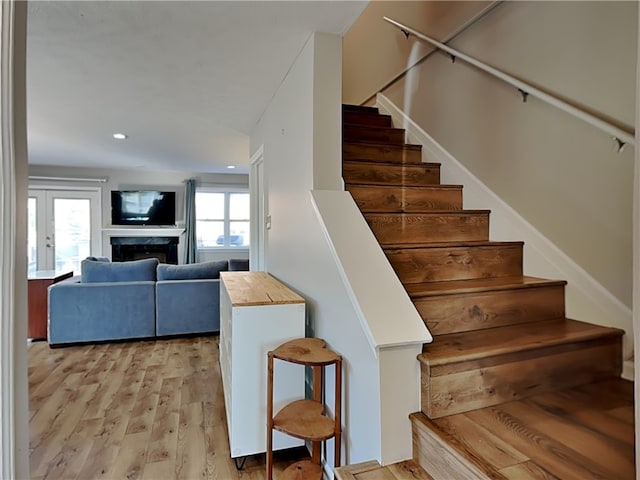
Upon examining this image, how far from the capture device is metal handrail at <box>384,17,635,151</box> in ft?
5.42

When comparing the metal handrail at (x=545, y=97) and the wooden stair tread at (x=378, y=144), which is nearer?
the metal handrail at (x=545, y=97)

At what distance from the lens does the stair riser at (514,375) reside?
1.31m

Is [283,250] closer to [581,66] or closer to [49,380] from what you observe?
[581,66]

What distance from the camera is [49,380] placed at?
2.99 metres

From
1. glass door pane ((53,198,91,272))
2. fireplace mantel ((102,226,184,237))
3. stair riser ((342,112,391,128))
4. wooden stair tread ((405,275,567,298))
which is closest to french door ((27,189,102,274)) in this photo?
glass door pane ((53,198,91,272))

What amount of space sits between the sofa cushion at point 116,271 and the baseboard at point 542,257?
315 cm

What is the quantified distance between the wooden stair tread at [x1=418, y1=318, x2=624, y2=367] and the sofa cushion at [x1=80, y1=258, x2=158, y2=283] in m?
3.48

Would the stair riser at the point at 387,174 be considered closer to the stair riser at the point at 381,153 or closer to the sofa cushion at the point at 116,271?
the stair riser at the point at 381,153

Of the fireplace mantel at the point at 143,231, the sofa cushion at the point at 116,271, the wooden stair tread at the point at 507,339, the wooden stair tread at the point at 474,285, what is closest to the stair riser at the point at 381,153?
the wooden stair tread at the point at 474,285

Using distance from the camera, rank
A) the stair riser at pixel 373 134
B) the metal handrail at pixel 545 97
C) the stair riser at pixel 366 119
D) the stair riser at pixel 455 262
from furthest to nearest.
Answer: the stair riser at pixel 366 119 < the stair riser at pixel 373 134 < the stair riser at pixel 455 262 < the metal handrail at pixel 545 97

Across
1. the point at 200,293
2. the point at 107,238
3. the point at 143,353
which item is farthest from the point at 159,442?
the point at 107,238

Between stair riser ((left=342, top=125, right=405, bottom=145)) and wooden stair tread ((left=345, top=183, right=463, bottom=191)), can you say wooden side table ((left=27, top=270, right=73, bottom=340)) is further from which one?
wooden stair tread ((left=345, top=183, right=463, bottom=191))

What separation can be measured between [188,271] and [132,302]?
646 millimetres

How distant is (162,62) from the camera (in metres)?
2.38
